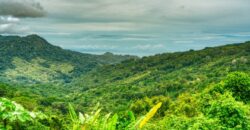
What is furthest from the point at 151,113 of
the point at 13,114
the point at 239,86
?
the point at 239,86

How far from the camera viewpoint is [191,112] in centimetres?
9912

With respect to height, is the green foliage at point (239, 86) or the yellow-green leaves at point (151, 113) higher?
the yellow-green leaves at point (151, 113)

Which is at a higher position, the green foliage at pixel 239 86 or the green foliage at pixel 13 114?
the green foliage at pixel 13 114

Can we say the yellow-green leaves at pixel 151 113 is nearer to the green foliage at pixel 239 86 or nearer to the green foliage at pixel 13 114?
the green foliage at pixel 13 114

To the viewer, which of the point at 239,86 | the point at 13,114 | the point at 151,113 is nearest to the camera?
the point at 151,113

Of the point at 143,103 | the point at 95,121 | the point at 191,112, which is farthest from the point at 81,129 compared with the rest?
the point at 143,103

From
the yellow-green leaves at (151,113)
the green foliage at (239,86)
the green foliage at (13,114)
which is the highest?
the yellow-green leaves at (151,113)

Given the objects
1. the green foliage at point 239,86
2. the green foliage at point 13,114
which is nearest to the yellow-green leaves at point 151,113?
the green foliage at point 13,114

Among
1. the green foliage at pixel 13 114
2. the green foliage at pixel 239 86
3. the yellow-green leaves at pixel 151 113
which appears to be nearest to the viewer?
the yellow-green leaves at pixel 151 113

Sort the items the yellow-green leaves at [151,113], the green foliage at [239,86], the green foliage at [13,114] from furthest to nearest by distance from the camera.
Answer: the green foliage at [239,86] < the green foliage at [13,114] < the yellow-green leaves at [151,113]

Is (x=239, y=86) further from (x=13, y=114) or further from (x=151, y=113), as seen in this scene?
(x=151, y=113)

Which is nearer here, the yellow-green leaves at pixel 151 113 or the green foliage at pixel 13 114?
the yellow-green leaves at pixel 151 113

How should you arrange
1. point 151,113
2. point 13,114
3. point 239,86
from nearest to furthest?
point 151,113 < point 13,114 < point 239,86

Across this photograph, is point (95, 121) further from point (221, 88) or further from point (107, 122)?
point (221, 88)
